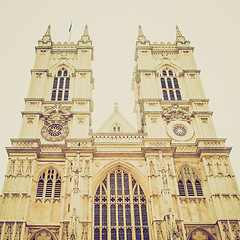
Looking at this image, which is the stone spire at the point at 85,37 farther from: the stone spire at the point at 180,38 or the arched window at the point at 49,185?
the arched window at the point at 49,185

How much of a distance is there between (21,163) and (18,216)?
12.4 ft

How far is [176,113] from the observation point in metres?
25.7

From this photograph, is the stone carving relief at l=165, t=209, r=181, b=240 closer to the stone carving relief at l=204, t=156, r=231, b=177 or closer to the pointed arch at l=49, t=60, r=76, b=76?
the stone carving relief at l=204, t=156, r=231, b=177

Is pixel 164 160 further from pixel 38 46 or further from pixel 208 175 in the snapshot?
pixel 38 46

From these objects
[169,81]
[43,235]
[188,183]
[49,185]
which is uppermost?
[169,81]

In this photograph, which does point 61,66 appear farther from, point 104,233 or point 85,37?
point 104,233

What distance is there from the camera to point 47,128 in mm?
24672

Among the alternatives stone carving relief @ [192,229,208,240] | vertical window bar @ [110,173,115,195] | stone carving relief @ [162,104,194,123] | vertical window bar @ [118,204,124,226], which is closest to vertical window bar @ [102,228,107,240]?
vertical window bar @ [118,204,124,226]

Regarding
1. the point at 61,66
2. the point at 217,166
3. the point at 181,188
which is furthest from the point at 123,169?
the point at 61,66

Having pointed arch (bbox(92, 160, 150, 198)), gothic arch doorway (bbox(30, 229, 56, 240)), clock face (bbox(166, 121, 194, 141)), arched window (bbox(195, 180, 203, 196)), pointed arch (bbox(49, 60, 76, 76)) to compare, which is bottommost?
gothic arch doorway (bbox(30, 229, 56, 240))

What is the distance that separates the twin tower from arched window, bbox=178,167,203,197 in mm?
65

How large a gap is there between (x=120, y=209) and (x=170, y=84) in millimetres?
12449

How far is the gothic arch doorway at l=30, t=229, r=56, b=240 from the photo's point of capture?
19031 millimetres

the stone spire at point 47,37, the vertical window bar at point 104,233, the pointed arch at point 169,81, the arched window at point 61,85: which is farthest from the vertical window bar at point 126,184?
the stone spire at point 47,37
